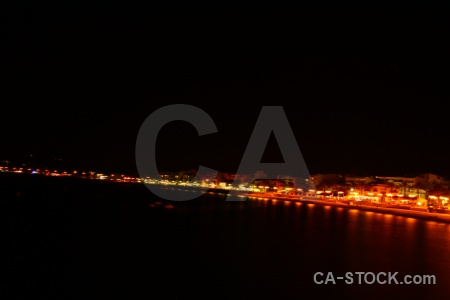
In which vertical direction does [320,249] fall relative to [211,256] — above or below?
above

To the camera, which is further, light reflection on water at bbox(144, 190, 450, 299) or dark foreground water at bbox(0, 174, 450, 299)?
light reflection on water at bbox(144, 190, 450, 299)

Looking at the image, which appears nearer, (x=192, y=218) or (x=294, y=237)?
(x=294, y=237)

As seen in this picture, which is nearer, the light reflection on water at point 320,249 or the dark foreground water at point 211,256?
the dark foreground water at point 211,256

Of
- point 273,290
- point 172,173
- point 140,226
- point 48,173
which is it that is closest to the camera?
point 273,290

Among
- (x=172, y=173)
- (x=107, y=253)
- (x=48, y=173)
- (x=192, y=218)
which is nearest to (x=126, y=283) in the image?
(x=107, y=253)

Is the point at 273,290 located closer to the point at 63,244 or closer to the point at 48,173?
the point at 63,244

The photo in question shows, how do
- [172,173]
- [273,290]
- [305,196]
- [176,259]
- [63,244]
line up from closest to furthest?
[273,290] < [176,259] < [63,244] < [305,196] < [172,173]

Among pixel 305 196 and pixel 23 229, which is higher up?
pixel 305 196

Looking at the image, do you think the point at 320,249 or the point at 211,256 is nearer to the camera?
the point at 211,256
